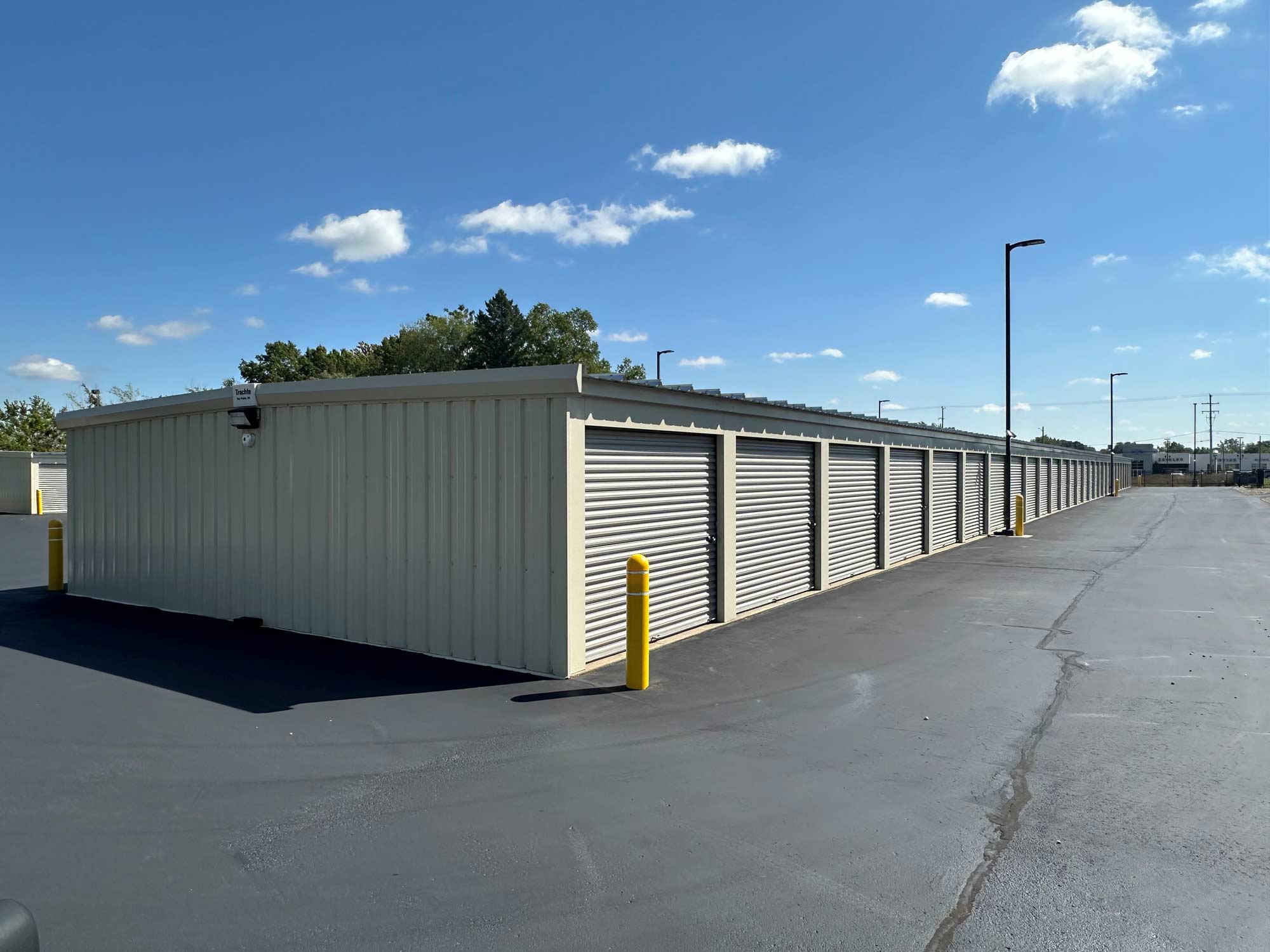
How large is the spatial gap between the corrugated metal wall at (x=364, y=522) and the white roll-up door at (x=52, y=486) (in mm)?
28287

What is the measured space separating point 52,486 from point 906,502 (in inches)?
1420

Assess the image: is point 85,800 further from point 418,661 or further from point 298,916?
point 418,661

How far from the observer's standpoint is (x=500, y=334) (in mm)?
66125

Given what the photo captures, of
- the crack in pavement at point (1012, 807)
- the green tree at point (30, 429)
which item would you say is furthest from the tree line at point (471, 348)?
the crack in pavement at point (1012, 807)

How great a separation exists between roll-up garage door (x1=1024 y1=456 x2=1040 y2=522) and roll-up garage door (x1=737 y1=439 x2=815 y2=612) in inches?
884

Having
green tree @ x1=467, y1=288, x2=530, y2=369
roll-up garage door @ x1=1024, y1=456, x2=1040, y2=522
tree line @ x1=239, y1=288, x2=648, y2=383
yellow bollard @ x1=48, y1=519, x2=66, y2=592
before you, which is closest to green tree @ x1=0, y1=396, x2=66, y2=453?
tree line @ x1=239, y1=288, x2=648, y2=383

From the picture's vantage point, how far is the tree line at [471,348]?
66125 mm

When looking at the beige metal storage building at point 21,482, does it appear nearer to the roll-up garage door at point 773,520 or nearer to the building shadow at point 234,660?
the building shadow at point 234,660

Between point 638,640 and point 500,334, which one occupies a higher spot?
point 500,334

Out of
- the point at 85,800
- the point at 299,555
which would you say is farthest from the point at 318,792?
the point at 299,555

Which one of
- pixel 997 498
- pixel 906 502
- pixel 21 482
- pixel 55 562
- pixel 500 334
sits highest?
pixel 500 334

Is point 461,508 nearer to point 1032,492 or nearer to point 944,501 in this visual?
point 944,501

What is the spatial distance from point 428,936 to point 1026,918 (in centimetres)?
275

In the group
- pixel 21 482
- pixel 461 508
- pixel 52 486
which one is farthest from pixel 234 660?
pixel 52 486
